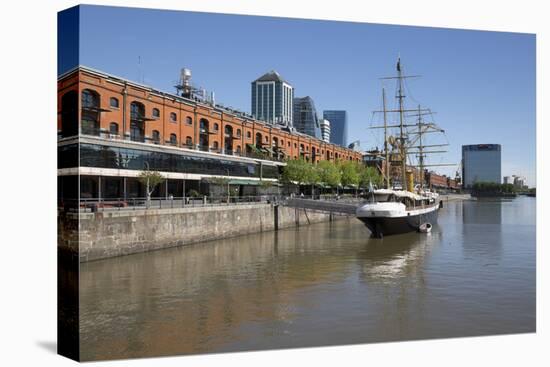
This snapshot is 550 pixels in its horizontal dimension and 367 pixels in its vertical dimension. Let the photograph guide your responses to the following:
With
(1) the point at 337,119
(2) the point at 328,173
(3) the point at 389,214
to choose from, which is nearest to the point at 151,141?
(3) the point at 389,214

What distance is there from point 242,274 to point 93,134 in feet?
33.5

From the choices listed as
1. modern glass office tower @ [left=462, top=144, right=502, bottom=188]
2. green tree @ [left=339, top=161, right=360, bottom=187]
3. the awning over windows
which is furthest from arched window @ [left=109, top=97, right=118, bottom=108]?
green tree @ [left=339, top=161, right=360, bottom=187]

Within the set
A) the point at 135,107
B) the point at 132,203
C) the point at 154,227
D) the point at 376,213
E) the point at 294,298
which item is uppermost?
the point at 135,107

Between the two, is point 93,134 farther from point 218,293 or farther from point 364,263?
point 364,263

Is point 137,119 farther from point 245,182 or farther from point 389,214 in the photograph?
point 389,214

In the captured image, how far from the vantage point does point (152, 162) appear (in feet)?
137

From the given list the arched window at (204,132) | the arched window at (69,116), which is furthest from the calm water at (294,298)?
the arched window at (204,132)

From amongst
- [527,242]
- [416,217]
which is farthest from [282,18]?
[416,217]

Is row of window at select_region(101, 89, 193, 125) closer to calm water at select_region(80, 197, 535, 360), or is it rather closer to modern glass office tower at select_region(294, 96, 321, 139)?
calm water at select_region(80, 197, 535, 360)

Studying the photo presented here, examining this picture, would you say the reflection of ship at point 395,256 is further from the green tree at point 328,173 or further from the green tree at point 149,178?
the green tree at point 328,173

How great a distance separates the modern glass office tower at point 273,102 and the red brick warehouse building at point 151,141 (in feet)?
12.8

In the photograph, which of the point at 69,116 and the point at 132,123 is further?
the point at 132,123

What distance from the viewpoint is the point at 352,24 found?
1827cm

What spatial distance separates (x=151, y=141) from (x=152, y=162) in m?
2.65
